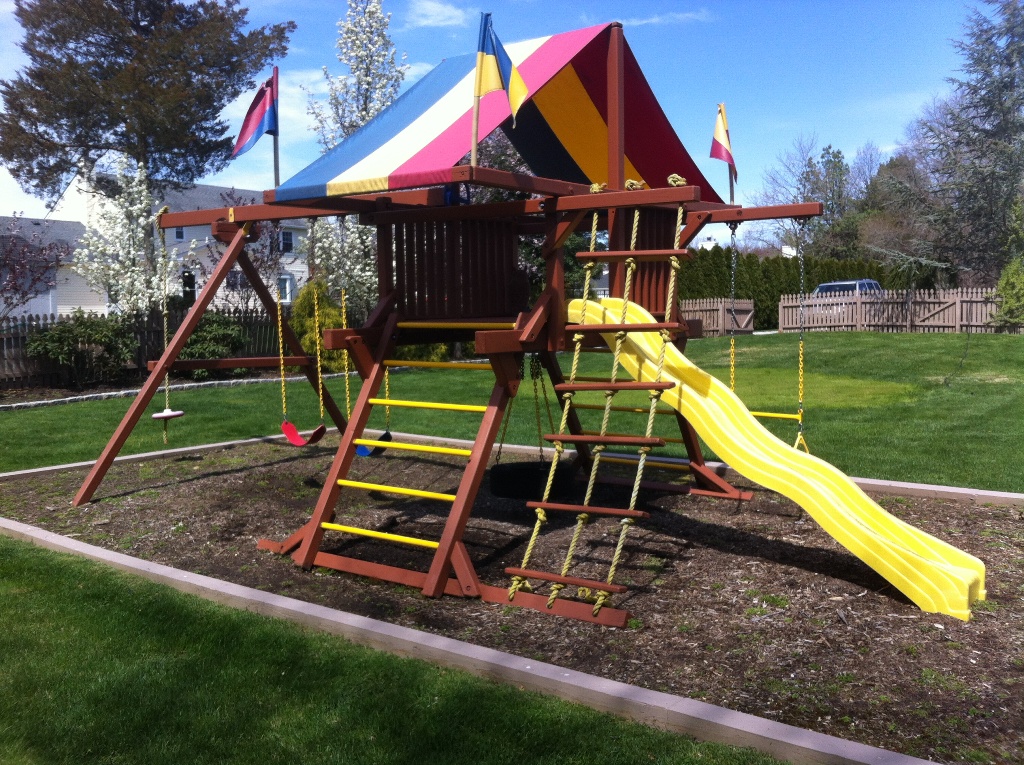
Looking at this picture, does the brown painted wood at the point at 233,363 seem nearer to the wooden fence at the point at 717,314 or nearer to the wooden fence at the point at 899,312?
the wooden fence at the point at 899,312

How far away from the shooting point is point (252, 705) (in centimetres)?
394

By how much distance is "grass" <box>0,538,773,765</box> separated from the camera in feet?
11.5

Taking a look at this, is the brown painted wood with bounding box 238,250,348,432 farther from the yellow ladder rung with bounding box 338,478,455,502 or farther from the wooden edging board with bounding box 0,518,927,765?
the wooden edging board with bounding box 0,518,927,765

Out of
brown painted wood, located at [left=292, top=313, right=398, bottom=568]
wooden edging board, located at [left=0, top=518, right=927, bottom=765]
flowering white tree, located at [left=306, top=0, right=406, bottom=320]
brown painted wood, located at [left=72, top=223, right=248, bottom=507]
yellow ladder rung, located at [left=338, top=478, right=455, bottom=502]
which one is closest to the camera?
wooden edging board, located at [left=0, top=518, right=927, bottom=765]

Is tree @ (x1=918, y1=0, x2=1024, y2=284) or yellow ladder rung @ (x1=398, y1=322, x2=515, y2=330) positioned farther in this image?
tree @ (x1=918, y1=0, x2=1024, y2=284)

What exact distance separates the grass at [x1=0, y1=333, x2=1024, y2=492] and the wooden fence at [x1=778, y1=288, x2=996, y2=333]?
615 centimetres

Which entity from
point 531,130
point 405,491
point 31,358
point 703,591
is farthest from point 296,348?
point 31,358

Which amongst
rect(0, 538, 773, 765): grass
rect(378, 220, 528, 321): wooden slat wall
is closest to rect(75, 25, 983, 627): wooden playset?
rect(378, 220, 528, 321): wooden slat wall

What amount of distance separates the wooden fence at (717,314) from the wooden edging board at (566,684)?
27.0 m

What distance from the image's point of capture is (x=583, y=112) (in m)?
8.06

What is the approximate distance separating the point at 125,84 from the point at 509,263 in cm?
3041

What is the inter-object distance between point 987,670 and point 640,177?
561 cm

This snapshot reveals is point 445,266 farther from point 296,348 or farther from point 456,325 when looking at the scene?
point 296,348

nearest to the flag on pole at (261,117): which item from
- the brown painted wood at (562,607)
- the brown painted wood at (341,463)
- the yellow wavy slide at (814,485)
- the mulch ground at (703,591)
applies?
the brown painted wood at (341,463)
